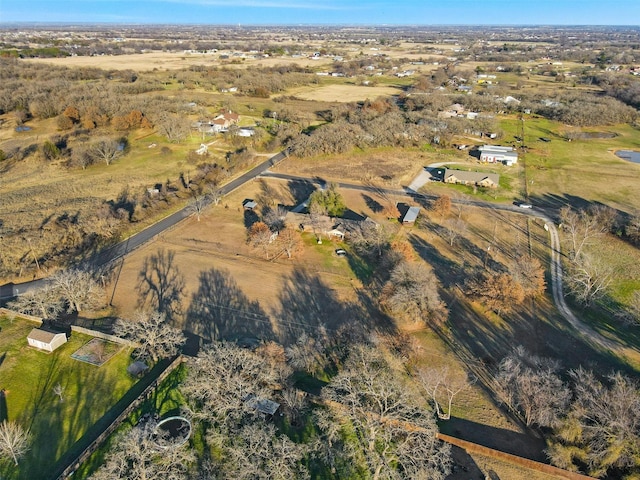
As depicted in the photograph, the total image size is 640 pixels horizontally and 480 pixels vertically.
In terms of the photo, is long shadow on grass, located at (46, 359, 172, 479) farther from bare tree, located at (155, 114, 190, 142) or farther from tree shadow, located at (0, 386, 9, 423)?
bare tree, located at (155, 114, 190, 142)

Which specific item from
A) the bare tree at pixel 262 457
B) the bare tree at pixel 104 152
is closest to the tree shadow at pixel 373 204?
the bare tree at pixel 262 457

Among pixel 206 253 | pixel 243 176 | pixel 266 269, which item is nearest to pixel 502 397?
pixel 266 269

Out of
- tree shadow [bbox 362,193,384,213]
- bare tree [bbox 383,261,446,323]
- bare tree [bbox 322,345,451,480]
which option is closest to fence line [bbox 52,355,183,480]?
bare tree [bbox 322,345,451,480]

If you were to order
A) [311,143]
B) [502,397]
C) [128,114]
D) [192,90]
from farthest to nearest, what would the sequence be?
[192,90], [128,114], [311,143], [502,397]

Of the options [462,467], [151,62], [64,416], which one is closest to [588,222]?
[462,467]

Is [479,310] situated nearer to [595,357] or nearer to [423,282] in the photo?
[423,282]

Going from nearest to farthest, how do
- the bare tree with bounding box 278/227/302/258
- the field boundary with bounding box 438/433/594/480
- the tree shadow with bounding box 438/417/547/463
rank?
the field boundary with bounding box 438/433/594/480 → the tree shadow with bounding box 438/417/547/463 → the bare tree with bounding box 278/227/302/258
